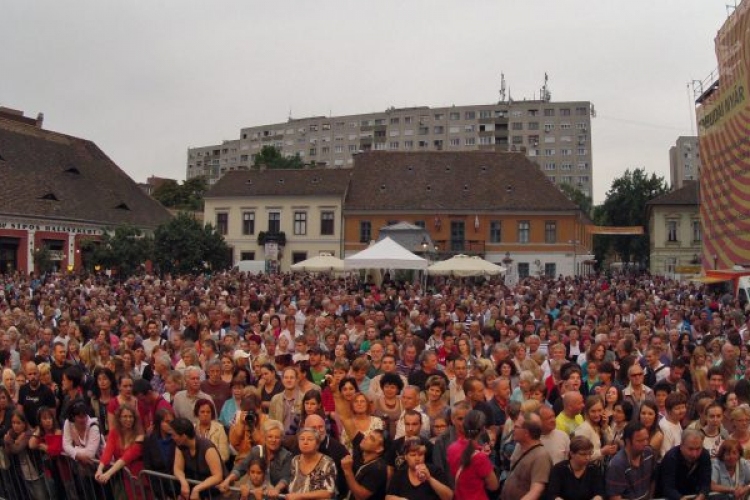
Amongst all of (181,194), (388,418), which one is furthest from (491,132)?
(388,418)

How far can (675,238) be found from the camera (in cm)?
5878

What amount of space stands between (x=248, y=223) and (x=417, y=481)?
5146 centimetres

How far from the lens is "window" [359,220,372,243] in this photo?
54.2 meters

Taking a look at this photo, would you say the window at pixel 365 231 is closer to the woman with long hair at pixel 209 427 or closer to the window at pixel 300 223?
the window at pixel 300 223

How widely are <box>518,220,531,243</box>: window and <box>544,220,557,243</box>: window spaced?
3.59 feet

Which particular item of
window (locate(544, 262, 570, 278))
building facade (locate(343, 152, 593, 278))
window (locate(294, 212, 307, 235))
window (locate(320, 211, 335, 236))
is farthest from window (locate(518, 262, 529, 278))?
window (locate(294, 212, 307, 235))

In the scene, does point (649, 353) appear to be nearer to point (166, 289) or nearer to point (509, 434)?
point (509, 434)

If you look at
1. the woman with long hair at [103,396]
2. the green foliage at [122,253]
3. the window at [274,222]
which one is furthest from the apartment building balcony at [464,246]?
the woman with long hair at [103,396]

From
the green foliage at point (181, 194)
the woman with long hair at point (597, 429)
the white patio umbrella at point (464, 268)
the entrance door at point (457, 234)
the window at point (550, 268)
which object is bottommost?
the woman with long hair at point (597, 429)

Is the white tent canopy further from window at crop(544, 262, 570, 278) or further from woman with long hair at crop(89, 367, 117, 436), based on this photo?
window at crop(544, 262, 570, 278)

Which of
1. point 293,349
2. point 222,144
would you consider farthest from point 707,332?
point 222,144

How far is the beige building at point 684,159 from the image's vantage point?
109000 millimetres

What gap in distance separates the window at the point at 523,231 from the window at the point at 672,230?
13576 mm

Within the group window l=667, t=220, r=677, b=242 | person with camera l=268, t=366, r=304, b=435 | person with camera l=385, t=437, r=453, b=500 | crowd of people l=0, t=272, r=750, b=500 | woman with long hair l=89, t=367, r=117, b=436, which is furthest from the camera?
window l=667, t=220, r=677, b=242
